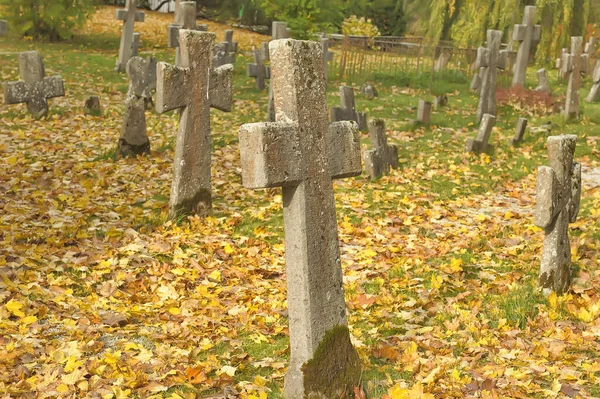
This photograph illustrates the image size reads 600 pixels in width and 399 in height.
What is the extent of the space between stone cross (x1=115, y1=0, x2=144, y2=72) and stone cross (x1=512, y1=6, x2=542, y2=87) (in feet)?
35.0

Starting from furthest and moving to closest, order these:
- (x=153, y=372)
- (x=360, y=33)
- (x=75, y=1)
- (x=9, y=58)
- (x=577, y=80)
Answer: (x=360, y=33) < (x=75, y=1) < (x=9, y=58) < (x=577, y=80) < (x=153, y=372)

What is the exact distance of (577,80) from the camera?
655 inches

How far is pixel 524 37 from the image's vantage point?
69.3 feet

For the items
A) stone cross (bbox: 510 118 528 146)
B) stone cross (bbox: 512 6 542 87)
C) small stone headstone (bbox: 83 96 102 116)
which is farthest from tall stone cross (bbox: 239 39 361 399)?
stone cross (bbox: 512 6 542 87)

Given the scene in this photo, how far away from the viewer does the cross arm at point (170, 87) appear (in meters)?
8.52

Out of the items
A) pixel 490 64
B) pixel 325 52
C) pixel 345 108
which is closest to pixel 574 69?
pixel 490 64

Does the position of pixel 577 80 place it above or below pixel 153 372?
above

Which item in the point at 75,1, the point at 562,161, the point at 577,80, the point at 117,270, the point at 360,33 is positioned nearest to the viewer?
the point at 562,161

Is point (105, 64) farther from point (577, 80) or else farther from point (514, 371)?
point (514, 371)

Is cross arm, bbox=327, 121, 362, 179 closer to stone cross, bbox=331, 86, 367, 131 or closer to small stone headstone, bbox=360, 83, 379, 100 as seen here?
stone cross, bbox=331, 86, 367, 131

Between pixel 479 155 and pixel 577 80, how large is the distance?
176 inches

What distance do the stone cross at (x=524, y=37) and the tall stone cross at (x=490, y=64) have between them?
4.46m

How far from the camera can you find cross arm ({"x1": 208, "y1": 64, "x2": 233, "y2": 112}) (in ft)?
29.8

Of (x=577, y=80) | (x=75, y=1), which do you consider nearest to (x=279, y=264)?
(x=577, y=80)
